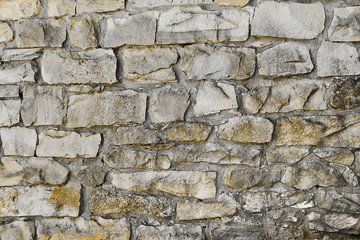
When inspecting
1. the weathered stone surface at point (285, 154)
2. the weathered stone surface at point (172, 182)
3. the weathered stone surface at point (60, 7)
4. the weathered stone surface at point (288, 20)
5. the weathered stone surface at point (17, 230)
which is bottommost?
the weathered stone surface at point (17, 230)

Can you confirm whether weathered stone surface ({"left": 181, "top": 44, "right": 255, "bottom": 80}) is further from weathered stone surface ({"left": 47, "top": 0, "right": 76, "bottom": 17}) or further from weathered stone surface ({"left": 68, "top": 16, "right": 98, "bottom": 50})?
weathered stone surface ({"left": 47, "top": 0, "right": 76, "bottom": 17})

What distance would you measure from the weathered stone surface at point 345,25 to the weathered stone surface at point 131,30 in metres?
0.85

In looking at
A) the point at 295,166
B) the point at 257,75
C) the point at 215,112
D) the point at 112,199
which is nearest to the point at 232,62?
the point at 257,75

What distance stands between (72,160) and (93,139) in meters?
0.16

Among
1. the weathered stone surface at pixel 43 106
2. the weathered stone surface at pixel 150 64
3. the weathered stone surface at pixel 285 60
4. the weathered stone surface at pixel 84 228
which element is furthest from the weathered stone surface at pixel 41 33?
the weathered stone surface at pixel 285 60

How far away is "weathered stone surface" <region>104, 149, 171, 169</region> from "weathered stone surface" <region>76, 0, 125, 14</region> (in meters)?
0.71

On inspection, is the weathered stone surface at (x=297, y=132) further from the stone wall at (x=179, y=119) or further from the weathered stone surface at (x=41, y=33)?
the weathered stone surface at (x=41, y=33)

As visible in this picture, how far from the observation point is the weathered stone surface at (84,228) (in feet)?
6.18

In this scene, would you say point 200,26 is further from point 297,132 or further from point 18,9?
point 18,9

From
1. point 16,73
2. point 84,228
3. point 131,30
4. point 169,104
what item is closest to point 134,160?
point 169,104

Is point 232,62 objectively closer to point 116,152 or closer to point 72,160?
point 116,152

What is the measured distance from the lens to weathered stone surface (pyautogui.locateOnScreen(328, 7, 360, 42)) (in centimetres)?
174

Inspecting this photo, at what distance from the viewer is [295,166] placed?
5.88 feet

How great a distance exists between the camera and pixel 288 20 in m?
1.78
